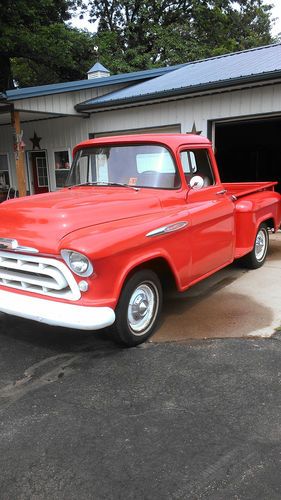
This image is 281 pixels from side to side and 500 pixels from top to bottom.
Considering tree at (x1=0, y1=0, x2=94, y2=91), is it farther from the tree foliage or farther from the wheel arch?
the wheel arch

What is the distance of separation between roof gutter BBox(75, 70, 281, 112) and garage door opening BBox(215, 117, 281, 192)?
603 cm

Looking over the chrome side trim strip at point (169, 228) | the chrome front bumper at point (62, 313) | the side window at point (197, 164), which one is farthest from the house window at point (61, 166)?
the chrome front bumper at point (62, 313)

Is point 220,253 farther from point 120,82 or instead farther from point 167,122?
point 120,82

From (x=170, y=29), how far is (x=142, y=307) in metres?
27.0

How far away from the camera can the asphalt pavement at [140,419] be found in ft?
7.84

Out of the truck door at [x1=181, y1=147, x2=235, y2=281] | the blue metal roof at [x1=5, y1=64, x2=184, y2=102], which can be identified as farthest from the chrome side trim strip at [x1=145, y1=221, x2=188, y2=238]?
the blue metal roof at [x1=5, y1=64, x2=184, y2=102]

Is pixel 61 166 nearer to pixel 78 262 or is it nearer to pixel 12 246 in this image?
pixel 12 246

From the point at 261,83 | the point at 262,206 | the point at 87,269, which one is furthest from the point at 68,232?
the point at 261,83

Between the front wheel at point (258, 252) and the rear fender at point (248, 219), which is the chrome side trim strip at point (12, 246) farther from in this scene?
the front wheel at point (258, 252)

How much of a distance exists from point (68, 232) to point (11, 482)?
187 centimetres

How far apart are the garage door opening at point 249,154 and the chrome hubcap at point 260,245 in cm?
1032

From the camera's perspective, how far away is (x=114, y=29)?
30.5 metres

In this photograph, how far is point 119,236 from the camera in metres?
3.70

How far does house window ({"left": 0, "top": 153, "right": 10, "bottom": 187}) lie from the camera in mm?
15867
